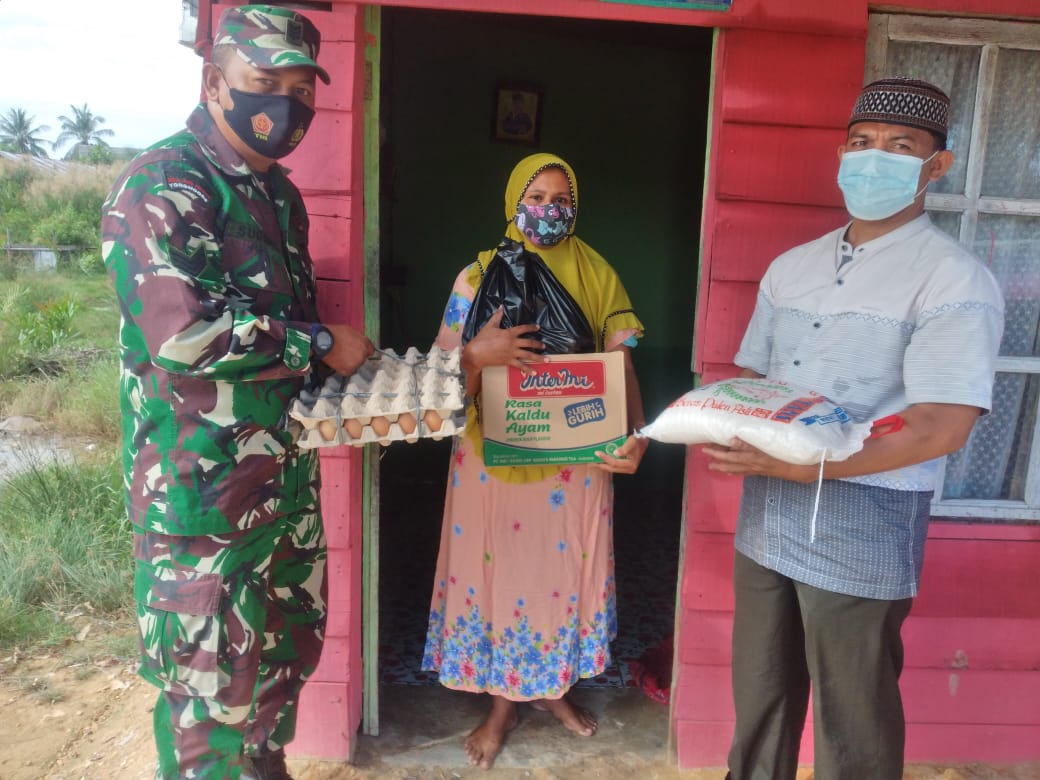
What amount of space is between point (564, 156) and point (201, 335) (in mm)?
4408

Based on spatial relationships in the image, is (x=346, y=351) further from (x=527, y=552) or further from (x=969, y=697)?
(x=969, y=697)

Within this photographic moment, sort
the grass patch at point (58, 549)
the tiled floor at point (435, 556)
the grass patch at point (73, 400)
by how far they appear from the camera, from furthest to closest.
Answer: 1. the grass patch at point (73, 400)
2. the grass patch at point (58, 549)
3. the tiled floor at point (435, 556)

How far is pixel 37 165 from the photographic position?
14.6m

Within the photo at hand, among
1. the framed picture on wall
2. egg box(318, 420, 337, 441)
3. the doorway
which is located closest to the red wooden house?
egg box(318, 420, 337, 441)

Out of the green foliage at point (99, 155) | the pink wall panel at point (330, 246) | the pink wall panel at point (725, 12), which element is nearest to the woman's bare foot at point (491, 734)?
the pink wall panel at point (330, 246)

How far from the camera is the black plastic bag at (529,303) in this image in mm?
2355

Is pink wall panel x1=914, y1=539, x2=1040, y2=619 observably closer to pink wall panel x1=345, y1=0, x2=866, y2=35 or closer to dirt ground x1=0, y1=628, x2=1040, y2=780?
dirt ground x1=0, y1=628, x2=1040, y2=780

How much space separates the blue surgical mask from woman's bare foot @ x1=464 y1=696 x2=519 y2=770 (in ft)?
6.47

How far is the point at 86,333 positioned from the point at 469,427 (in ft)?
24.3

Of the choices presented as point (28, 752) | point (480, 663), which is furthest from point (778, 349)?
point (28, 752)

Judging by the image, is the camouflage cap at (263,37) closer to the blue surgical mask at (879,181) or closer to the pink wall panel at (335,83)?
the pink wall panel at (335,83)

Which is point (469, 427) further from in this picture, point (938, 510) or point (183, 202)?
point (938, 510)

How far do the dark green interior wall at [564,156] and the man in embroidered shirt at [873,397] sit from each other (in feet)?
12.3

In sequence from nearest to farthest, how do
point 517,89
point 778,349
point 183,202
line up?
point 183,202, point 778,349, point 517,89
